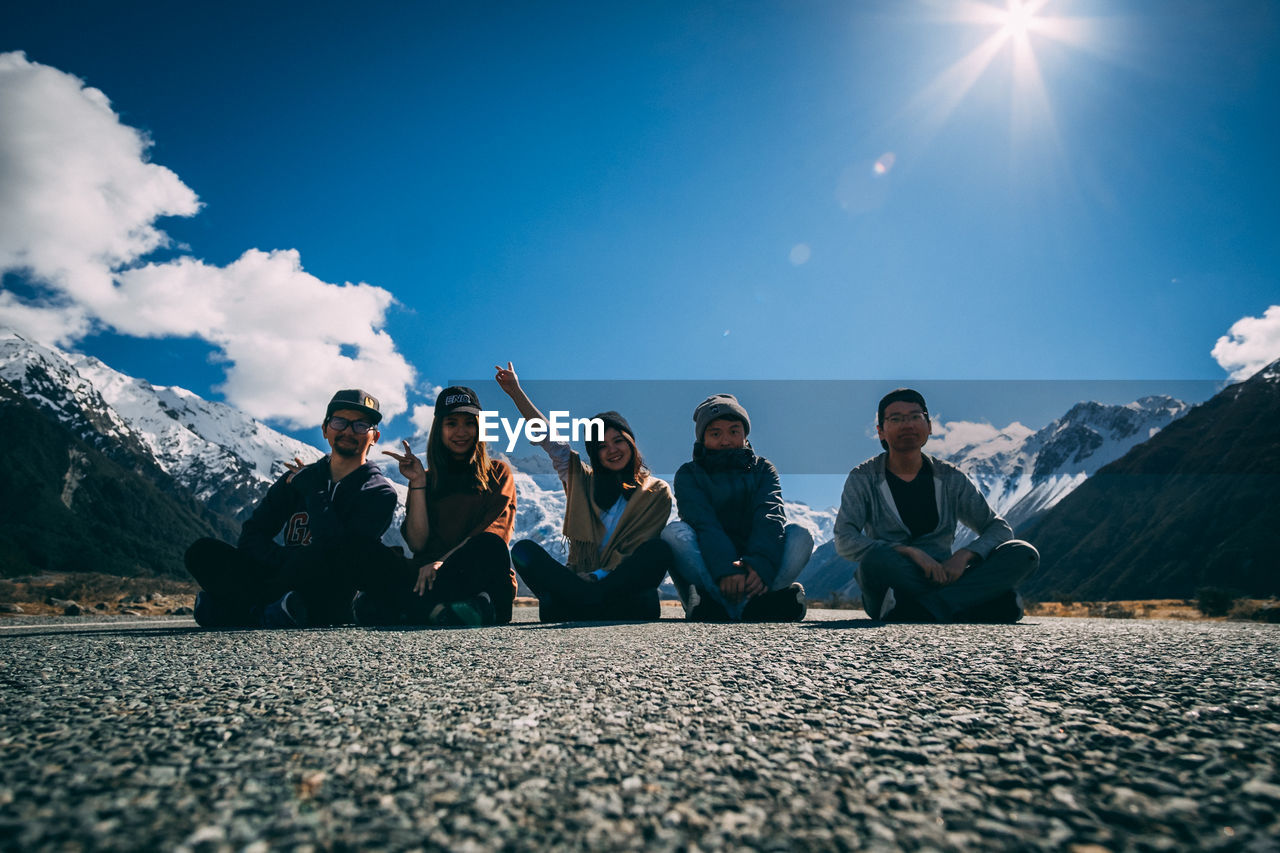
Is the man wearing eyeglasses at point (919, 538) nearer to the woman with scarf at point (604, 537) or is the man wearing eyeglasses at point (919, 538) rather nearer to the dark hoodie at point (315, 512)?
the woman with scarf at point (604, 537)

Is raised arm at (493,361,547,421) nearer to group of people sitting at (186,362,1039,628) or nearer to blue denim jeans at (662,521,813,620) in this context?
group of people sitting at (186,362,1039,628)

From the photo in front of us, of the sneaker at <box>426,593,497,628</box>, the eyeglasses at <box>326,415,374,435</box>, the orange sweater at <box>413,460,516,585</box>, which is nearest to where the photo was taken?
the sneaker at <box>426,593,497,628</box>

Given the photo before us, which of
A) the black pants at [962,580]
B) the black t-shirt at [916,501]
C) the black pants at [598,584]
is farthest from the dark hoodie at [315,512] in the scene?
the black t-shirt at [916,501]

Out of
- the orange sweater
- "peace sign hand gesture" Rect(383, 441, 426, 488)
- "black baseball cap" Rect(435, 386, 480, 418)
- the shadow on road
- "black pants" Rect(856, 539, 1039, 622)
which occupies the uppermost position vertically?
"black baseball cap" Rect(435, 386, 480, 418)

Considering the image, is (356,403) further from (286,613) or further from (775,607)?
(775,607)

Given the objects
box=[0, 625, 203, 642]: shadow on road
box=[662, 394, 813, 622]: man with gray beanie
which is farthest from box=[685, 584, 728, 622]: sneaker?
box=[0, 625, 203, 642]: shadow on road

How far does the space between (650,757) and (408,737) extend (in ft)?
2.00

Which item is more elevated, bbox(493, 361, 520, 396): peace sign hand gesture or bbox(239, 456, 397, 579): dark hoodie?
bbox(493, 361, 520, 396): peace sign hand gesture

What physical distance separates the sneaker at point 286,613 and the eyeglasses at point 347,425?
5.06 feet

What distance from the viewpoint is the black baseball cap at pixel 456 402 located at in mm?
5465

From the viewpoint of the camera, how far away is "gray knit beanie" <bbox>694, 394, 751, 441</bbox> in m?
5.59

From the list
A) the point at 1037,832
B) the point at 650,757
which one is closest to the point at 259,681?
the point at 650,757

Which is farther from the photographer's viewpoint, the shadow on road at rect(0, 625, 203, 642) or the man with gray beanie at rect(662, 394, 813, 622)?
the man with gray beanie at rect(662, 394, 813, 622)

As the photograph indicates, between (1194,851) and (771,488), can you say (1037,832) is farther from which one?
(771,488)
